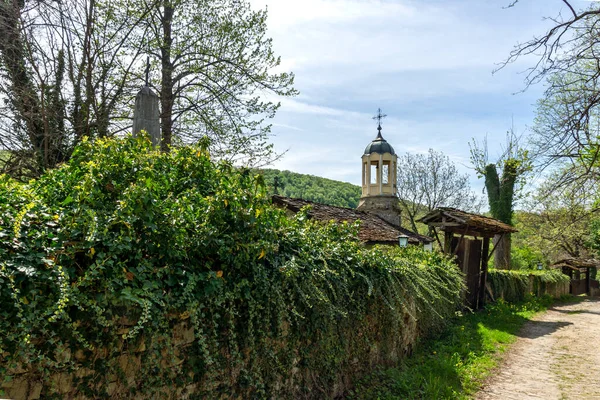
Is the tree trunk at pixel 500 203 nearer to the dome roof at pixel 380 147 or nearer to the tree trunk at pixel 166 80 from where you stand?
the dome roof at pixel 380 147

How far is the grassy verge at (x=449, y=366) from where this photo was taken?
212 inches

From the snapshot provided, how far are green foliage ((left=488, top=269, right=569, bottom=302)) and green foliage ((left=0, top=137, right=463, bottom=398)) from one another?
35.0 feet

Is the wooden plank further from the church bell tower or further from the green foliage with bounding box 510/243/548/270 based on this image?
the green foliage with bounding box 510/243/548/270

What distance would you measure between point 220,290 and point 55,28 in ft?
20.6

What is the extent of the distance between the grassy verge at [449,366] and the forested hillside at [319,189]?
28.5 metres

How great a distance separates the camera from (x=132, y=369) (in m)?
2.90

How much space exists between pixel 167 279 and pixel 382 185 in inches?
918

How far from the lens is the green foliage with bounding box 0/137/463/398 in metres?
2.47

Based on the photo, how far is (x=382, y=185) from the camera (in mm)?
25672

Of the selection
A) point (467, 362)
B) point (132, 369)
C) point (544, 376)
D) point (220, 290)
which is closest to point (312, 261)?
point (220, 290)

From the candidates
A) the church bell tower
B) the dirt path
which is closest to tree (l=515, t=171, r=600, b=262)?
the church bell tower

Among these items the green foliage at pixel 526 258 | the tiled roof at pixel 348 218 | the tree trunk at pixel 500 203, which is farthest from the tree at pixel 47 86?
the green foliage at pixel 526 258

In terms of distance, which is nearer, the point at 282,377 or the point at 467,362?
the point at 282,377

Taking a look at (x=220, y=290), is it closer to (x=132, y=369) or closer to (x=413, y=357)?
(x=132, y=369)
